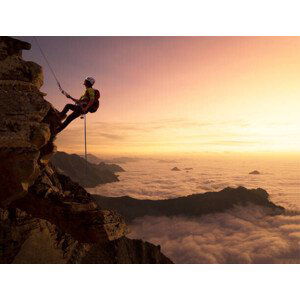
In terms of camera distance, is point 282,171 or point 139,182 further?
point 282,171

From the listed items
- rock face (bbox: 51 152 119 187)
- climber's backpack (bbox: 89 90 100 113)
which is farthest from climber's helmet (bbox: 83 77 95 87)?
rock face (bbox: 51 152 119 187)

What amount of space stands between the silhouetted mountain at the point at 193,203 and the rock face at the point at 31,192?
37.6 meters

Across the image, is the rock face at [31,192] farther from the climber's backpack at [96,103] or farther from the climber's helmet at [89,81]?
the climber's helmet at [89,81]

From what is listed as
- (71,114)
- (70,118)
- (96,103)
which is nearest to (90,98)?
(96,103)

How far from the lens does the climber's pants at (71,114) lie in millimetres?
9680

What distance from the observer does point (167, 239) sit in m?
43.3

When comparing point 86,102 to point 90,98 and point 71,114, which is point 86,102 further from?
point 71,114

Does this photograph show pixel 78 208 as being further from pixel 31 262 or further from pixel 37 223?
pixel 31 262

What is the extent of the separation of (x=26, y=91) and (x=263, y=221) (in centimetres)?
6120

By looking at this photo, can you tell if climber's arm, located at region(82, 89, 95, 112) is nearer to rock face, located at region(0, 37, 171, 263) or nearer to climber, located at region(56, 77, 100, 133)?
climber, located at region(56, 77, 100, 133)

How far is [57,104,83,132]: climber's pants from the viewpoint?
968 cm

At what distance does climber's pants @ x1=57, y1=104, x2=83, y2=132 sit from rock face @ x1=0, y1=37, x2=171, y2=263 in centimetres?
27
